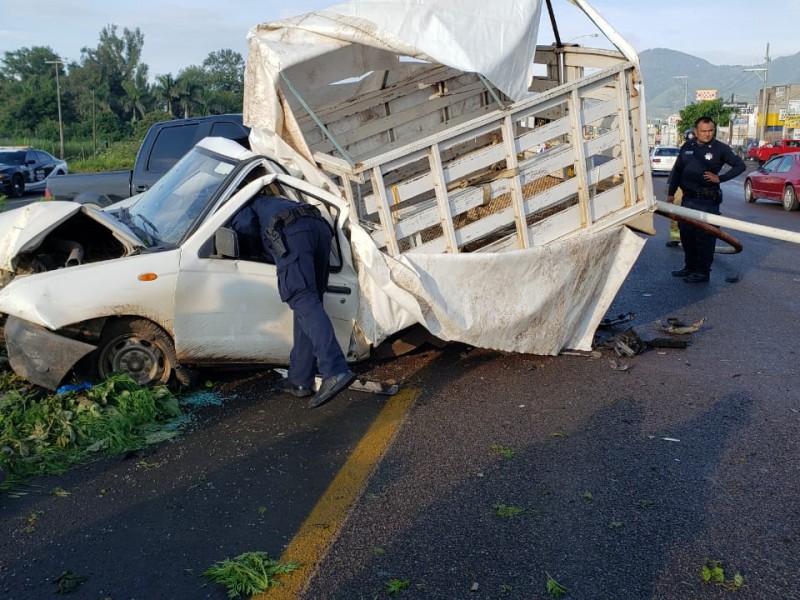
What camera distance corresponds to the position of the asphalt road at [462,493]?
3.24 metres

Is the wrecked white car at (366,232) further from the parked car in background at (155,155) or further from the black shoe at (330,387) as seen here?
the parked car in background at (155,155)

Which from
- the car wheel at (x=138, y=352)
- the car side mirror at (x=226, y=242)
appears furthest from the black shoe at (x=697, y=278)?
the car wheel at (x=138, y=352)

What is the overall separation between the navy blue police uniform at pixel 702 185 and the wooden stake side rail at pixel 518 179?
3162mm

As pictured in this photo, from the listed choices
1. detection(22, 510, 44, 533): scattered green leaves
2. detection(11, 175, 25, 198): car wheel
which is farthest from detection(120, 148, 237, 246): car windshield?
detection(11, 175, 25, 198): car wheel

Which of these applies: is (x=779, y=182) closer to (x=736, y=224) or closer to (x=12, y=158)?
(x=736, y=224)

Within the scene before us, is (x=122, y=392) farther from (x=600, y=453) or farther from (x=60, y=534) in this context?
(x=600, y=453)

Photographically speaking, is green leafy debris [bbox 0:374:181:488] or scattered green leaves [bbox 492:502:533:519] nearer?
scattered green leaves [bbox 492:502:533:519]

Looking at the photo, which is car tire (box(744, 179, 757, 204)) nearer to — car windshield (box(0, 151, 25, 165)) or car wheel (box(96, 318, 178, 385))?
car wheel (box(96, 318, 178, 385))

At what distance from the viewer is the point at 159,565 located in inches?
131

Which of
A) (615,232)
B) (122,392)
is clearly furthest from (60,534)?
(615,232)

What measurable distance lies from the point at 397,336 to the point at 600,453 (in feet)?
6.64

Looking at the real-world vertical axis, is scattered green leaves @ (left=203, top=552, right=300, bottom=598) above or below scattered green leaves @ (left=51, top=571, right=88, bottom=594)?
below

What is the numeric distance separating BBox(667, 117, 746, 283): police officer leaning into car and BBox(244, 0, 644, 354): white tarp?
3.62 m

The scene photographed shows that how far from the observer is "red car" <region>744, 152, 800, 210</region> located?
19.5 metres
